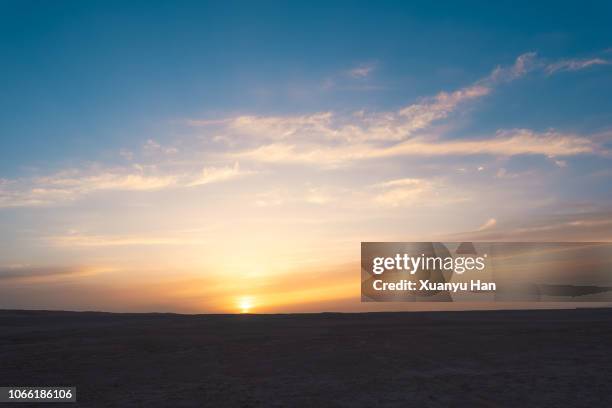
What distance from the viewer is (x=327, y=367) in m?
18.9

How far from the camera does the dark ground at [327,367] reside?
14586 mm

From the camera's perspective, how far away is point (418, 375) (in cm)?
1734

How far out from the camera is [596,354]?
67.8 feet

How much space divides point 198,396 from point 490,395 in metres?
8.81

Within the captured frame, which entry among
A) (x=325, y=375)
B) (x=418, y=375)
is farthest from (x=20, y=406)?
(x=418, y=375)

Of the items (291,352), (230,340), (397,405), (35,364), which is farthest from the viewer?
(230,340)

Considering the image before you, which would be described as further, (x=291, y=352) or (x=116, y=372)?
(x=291, y=352)

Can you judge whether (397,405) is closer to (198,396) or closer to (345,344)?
(198,396)

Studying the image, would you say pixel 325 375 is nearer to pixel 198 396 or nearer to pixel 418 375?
pixel 418 375

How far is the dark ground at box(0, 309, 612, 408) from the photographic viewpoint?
1459 cm

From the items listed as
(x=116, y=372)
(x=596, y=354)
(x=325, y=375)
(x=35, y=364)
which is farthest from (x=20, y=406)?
(x=596, y=354)

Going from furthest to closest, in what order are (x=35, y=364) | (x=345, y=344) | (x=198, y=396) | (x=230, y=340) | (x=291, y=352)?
(x=230, y=340), (x=345, y=344), (x=291, y=352), (x=35, y=364), (x=198, y=396)

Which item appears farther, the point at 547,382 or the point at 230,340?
the point at 230,340

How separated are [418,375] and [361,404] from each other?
14.1 feet
